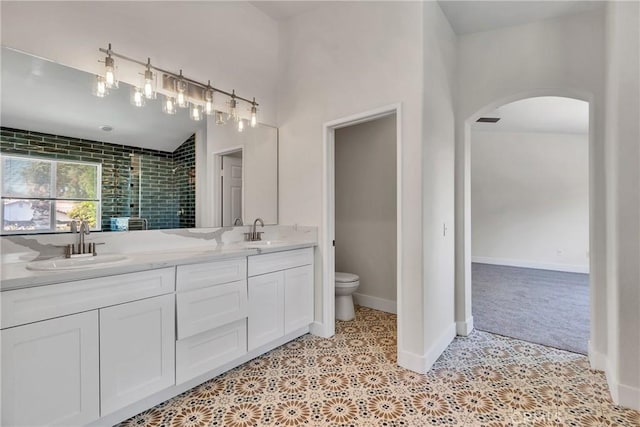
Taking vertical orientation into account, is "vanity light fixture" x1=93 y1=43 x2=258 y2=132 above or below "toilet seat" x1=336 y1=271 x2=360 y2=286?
above

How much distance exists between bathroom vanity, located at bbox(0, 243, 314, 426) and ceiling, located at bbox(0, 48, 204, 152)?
3.10 feet

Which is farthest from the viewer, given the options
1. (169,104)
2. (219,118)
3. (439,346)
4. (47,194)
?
(219,118)

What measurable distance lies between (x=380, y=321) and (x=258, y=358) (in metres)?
1.38

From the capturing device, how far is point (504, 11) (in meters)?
2.51

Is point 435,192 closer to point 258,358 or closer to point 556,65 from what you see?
point 556,65

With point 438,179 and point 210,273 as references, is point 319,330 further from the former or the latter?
point 438,179

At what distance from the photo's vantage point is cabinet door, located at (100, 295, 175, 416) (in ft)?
5.15

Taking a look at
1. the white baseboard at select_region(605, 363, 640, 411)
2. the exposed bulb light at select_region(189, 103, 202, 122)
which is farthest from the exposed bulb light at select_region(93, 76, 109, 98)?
the white baseboard at select_region(605, 363, 640, 411)

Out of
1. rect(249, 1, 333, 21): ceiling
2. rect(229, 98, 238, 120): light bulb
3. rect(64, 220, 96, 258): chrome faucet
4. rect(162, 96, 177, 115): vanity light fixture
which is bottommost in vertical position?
rect(64, 220, 96, 258): chrome faucet

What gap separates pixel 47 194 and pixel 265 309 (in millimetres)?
1579

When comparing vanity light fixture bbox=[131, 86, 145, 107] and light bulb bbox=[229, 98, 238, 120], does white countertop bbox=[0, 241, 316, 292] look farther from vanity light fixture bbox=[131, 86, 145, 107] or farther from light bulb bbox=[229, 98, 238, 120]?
light bulb bbox=[229, 98, 238, 120]

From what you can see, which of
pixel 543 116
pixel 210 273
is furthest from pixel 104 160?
pixel 543 116

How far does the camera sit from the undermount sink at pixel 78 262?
5.10 feet

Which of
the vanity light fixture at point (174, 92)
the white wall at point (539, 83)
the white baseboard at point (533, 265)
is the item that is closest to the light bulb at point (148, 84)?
the vanity light fixture at point (174, 92)
